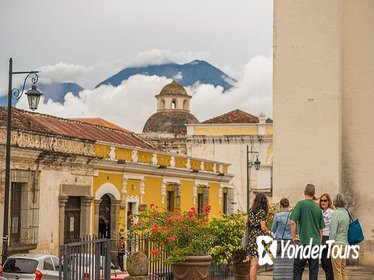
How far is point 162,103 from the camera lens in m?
63.7

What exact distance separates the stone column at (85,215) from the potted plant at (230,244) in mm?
14711

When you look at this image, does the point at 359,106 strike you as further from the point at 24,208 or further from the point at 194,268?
the point at 24,208

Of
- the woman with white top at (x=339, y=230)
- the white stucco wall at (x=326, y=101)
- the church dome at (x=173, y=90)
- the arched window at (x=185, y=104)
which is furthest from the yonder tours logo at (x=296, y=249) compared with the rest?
the arched window at (x=185, y=104)

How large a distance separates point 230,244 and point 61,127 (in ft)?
62.8

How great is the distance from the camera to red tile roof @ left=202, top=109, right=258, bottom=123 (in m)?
55.3

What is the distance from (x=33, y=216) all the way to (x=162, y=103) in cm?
3895

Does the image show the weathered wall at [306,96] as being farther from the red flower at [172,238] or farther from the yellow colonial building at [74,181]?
the yellow colonial building at [74,181]

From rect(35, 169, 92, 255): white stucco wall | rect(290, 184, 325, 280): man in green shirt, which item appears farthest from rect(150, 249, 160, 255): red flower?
rect(35, 169, 92, 255): white stucco wall

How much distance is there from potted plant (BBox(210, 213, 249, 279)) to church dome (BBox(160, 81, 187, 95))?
4933cm

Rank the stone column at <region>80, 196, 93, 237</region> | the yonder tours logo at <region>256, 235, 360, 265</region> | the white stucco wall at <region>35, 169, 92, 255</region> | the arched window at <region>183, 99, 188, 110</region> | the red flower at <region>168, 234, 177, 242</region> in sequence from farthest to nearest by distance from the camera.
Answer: the arched window at <region>183, 99, 188, 110</region>, the stone column at <region>80, 196, 93, 237</region>, the white stucco wall at <region>35, 169, 92, 255</region>, the red flower at <region>168, 234, 177, 242</region>, the yonder tours logo at <region>256, 235, 360, 265</region>

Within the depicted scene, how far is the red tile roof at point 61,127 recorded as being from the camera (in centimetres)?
2778

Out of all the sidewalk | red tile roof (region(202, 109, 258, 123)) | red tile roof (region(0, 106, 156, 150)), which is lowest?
the sidewalk

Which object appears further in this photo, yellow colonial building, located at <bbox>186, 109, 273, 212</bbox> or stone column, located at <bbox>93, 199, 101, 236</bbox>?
yellow colonial building, located at <bbox>186, 109, 273, 212</bbox>

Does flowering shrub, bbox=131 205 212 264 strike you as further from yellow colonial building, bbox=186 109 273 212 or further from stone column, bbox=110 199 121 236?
yellow colonial building, bbox=186 109 273 212
